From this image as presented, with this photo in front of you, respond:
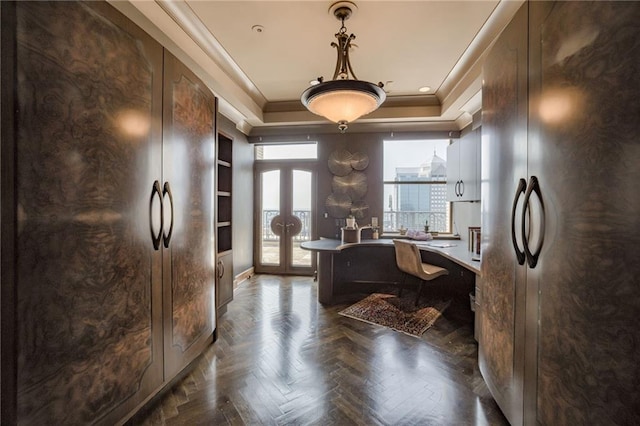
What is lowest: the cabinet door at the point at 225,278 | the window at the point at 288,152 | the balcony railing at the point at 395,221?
the cabinet door at the point at 225,278

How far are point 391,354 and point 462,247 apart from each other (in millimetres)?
1987

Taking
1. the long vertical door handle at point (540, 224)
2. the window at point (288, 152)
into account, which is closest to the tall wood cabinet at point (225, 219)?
the window at point (288, 152)

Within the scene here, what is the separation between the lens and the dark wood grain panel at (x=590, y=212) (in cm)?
87

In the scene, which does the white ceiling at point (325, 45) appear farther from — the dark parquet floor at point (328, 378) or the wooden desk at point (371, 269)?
the dark parquet floor at point (328, 378)

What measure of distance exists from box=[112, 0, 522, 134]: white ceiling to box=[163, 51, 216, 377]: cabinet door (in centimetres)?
60

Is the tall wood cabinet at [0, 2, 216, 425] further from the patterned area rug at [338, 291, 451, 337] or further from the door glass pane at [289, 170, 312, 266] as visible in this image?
the door glass pane at [289, 170, 312, 266]

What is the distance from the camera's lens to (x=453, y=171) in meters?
4.13

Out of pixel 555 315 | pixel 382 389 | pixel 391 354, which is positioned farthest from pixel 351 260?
pixel 555 315

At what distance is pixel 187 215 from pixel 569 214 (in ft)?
7.75

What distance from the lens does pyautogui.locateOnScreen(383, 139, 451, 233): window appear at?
4961mm

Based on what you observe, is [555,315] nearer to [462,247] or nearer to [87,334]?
[87,334]

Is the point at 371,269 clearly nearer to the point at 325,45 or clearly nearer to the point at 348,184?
the point at 348,184

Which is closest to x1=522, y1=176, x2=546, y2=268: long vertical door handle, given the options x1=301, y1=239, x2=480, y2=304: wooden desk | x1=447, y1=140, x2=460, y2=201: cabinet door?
x1=447, y1=140, x2=460, y2=201: cabinet door

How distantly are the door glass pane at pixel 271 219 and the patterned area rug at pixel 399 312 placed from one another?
2.18 meters
